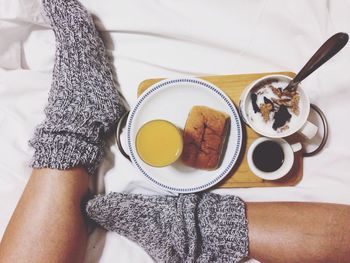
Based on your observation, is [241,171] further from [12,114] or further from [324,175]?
[12,114]

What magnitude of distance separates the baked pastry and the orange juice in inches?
2.2

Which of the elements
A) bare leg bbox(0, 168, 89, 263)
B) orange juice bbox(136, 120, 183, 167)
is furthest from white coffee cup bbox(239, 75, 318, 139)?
bare leg bbox(0, 168, 89, 263)

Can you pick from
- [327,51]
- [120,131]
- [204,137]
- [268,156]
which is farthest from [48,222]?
[327,51]

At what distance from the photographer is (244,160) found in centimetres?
86

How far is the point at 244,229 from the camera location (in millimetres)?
800

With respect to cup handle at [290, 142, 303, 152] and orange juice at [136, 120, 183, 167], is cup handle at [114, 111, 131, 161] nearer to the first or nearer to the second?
orange juice at [136, 120, 183, 167]

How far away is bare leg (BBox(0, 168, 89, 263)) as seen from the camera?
780 mm

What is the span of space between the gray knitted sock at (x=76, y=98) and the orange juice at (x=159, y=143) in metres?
0.11

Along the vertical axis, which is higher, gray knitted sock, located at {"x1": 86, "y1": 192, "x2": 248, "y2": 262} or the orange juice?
the orange juice

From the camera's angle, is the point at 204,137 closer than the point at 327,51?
No

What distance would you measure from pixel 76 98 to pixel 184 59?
0.79 feet

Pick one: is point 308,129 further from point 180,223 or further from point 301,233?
point 180,223

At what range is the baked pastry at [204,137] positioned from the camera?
2.75 ft

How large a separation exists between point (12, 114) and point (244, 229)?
53cm
